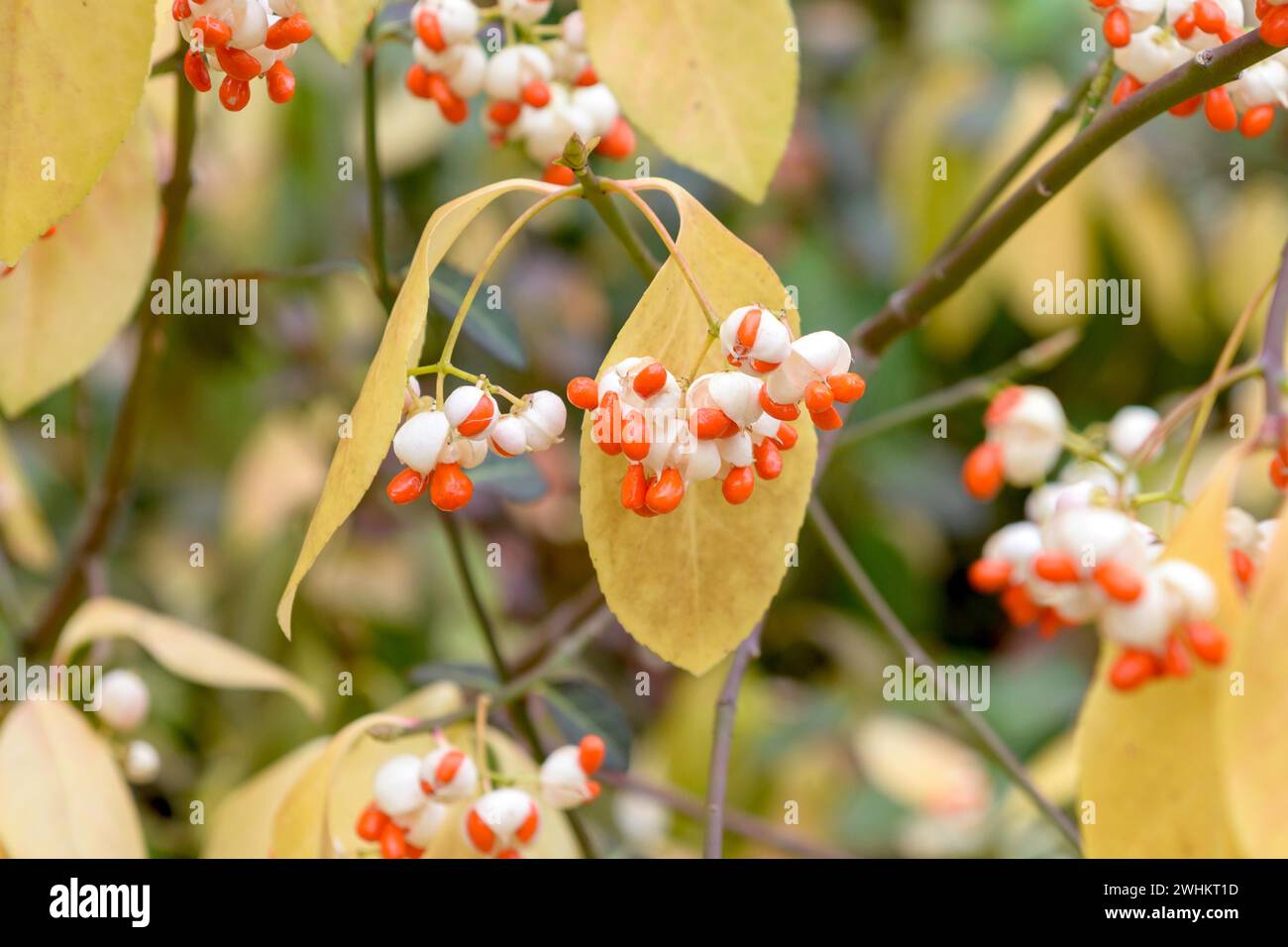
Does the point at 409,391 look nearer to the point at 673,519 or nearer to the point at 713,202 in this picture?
the point at 673,519

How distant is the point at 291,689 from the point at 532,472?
6.2 inches

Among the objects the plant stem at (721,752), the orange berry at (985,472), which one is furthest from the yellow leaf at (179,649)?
the orange berry at (985,472)

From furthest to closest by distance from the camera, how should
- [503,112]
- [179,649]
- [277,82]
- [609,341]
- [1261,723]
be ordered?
[609,341]
[179,649]
[503,112]
[277,82]
[1261,723]

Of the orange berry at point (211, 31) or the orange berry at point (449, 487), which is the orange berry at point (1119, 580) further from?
the orange berry at point (211, 31)

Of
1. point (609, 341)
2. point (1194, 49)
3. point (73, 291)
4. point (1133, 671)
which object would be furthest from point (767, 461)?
point (609, 341)

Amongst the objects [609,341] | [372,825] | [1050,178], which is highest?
[609,341]

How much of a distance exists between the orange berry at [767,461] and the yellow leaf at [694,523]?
0.07 feet

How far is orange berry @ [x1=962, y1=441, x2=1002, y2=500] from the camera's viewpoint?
1.93 feet

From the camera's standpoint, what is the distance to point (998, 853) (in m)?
1.05

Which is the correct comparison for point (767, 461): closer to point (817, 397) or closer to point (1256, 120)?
point (817, 397)

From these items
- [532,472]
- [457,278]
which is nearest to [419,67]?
[457,278]

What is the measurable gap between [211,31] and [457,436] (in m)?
0.14

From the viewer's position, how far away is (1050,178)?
44 centimetres
